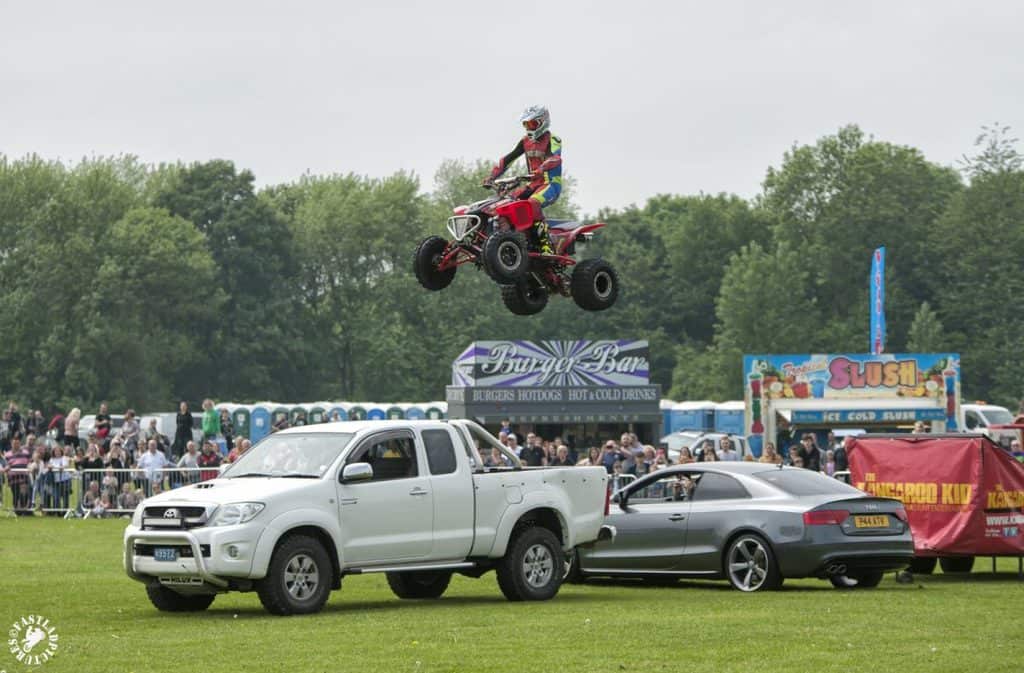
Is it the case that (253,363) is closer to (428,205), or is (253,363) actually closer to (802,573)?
(428,205)

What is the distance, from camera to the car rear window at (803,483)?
2127cm

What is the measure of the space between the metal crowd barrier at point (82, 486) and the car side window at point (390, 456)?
16703 millimetres

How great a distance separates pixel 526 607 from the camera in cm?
1919

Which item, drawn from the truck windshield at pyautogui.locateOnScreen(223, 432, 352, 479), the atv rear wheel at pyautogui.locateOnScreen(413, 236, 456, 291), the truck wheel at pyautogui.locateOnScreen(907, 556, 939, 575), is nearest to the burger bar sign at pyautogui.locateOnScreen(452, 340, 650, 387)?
the truck wheel at pyautogui.locateOnScreen(907, 556, 939, 575)

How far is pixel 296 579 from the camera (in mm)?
18344

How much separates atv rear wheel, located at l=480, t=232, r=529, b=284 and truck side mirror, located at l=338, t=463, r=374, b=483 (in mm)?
2304

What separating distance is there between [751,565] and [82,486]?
19919 mm

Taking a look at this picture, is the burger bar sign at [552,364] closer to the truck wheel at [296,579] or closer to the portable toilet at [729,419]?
the portable toilet at [729,419]

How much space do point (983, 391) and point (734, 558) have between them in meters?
76.5

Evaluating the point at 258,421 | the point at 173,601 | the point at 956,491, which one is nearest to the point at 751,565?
the point at 956,491

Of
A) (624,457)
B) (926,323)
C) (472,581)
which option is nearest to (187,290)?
(926,323)

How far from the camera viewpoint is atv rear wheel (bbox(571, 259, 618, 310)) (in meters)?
19.2
